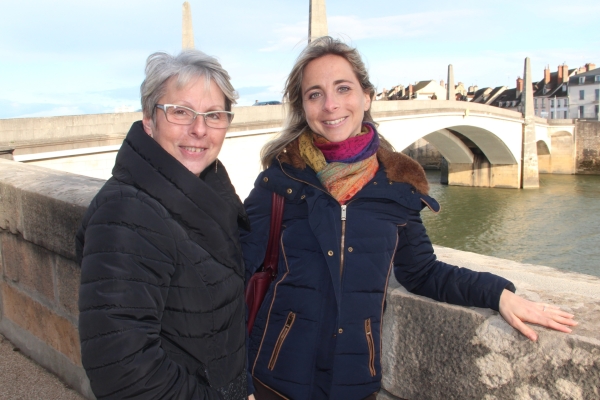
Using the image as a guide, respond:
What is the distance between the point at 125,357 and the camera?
851 mm

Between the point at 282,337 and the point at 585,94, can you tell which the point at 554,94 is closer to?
the point at 585,94

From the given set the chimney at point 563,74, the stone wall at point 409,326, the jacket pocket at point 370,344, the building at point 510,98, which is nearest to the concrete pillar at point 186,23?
the stone wall at point 409,326

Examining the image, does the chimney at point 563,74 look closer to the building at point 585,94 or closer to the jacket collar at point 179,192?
the building at point 585,94

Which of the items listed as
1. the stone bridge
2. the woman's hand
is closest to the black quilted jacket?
the woman's hand

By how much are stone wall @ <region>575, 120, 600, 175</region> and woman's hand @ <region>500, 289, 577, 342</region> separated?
34.7 metres

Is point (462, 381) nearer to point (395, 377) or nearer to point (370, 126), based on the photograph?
point (395, 377)

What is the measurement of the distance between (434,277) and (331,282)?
0.30m

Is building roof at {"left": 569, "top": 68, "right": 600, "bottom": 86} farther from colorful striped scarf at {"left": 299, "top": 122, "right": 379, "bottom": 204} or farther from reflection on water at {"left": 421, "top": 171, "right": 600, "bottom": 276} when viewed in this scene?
colorful striped scarf at {"left": 299, "top": 122, "right": 379, "bottom": 204}

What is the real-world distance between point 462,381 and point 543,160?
35.4m

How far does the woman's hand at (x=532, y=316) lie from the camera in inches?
46.2

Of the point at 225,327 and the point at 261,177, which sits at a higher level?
the point at 261,177

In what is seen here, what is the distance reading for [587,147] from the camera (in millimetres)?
32188

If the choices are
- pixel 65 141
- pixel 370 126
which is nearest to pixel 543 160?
pixel 65 141

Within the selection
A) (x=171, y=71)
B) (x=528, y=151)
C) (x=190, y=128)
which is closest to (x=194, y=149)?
(x=190, y=128)
